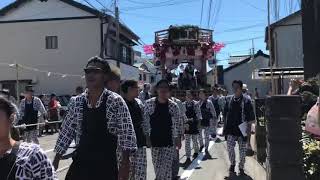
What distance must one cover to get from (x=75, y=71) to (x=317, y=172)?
112 feet

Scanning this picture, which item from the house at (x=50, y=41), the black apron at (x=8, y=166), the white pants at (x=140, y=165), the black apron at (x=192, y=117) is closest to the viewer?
the black apron at (x=8, y=166)

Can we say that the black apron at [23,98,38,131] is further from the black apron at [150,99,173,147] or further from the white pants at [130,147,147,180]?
the white pants at [130,147,147,180]

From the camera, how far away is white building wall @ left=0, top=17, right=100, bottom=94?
40125mm

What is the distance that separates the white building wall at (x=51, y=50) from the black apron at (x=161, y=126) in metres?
31.2

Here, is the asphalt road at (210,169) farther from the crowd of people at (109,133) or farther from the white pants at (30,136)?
the white pants at (30,136)

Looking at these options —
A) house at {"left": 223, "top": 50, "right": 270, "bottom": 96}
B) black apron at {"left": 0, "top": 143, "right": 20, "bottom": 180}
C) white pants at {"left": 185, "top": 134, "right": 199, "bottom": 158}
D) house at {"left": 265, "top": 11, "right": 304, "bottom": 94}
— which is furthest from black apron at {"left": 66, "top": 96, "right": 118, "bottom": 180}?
house at {"left": 223, "top": 50, "right": 270, "bottom": 96}

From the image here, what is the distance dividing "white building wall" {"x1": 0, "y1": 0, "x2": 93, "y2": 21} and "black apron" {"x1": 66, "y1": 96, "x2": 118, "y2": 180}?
35802 mm

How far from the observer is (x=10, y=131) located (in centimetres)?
345

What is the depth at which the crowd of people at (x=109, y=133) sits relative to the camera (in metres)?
3.37

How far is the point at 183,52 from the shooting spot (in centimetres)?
2158

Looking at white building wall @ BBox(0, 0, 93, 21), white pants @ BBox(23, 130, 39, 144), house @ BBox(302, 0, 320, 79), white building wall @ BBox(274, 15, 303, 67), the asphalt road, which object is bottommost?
the asphalt road

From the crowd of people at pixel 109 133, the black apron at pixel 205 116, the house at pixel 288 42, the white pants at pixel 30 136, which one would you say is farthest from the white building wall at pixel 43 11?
the crowd of people at pixel 109 133

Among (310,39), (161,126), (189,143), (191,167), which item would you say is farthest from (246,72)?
(161,126)

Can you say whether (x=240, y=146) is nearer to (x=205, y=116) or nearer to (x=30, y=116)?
(x=205, y=116)
